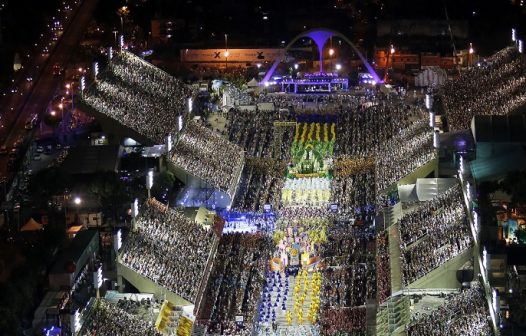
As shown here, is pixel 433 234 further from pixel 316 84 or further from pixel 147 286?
pixel 316 84

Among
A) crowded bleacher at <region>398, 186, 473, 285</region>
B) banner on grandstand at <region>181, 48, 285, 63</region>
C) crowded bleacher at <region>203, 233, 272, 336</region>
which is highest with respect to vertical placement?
banner on grandstand at <region>181, 48, 285, 63</region>

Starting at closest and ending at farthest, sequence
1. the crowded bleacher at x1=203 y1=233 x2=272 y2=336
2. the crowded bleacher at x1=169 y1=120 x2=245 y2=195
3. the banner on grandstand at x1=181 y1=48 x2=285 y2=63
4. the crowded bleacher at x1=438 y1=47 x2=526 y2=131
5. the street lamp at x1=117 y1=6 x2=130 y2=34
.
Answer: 1. the crowded bleacher at x1=203 y1=233 x2=272 y2=336
2. the crowded bleacher at x1=169 y1=120 x2=245 y2=195
3. the crowded bleacher at x1=438 y1=47 x2=526 y2=131
4. the banner on grandstand at x1=181 y1=48 x2=285 y2=63
5. the street lamp at x1=117 y1=6 x2=130 y2=34

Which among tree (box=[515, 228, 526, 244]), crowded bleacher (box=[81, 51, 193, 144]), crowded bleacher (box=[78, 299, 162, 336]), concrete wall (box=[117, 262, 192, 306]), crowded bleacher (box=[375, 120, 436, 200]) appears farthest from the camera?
crowded bleacher (box=[81, 51, 193, 144])

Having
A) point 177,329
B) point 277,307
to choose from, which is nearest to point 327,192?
point 277,307

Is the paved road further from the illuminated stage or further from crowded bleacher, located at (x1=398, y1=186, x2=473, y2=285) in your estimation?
crowded bleacher, located at (x1=398, y1=186, x2=473, y2=285)

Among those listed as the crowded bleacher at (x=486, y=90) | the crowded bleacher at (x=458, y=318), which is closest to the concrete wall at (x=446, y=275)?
the crowded bleacher at (x=458, y=318)

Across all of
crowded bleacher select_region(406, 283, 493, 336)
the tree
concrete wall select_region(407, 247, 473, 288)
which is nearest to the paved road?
concrete wall select_region(407, 247, 473, 288)

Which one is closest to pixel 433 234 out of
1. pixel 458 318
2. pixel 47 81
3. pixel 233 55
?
pixel 458 318

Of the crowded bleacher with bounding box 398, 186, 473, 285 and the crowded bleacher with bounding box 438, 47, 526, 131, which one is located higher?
A: the crowded bleacher with bounding box 438, 47, 526, 131
